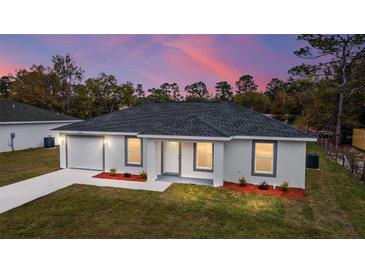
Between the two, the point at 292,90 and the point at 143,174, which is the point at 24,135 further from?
the point at 292,90

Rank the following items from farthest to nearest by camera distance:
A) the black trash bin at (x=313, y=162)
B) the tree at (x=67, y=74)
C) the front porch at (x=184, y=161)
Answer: the tree at (x=67, y=74)
the black trash bin at (x=313, y=162)
the front porch at (x=184, y=161)

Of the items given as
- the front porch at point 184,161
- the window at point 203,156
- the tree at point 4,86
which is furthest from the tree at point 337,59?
the tree at point 4,86

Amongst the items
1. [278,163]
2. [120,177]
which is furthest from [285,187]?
[120,177]

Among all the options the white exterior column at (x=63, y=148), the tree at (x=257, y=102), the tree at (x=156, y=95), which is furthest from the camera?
the tree at (x=156, y=95)

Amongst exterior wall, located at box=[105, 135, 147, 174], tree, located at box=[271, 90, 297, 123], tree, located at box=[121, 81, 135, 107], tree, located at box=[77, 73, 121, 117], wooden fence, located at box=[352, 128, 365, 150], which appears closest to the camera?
exterior wall, located at box=[105, 135, 147, 174]

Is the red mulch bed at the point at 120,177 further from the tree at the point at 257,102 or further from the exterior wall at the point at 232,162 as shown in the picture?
the tree at the point at 257,102

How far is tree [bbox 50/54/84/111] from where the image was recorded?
3750cm

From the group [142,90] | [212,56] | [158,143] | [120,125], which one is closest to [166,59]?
[212,56]

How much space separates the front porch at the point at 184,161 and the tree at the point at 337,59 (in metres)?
17.6

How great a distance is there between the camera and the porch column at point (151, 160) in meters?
10.4

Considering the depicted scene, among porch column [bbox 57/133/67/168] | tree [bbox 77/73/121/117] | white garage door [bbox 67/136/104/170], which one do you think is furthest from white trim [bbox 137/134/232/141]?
tree [bbox 77/73/121/117]

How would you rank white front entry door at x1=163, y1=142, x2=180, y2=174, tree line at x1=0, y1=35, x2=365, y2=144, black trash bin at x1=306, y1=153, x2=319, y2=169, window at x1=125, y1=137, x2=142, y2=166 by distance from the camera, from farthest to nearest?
tree line at x1=0, y1=35, x2=365, y2=144, black trash bin at x1=306, y1=153, x2=319, y2=169, window at x1=125, y1=137, x2=142, y2=166, white front entry door at x1=163, y1=142, x2=180, y2=174

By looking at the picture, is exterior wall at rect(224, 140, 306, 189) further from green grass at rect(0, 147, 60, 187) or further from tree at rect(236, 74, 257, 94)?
tree at rect(236, 74, 257, 94)

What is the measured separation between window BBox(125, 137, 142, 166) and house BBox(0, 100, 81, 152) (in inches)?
501
